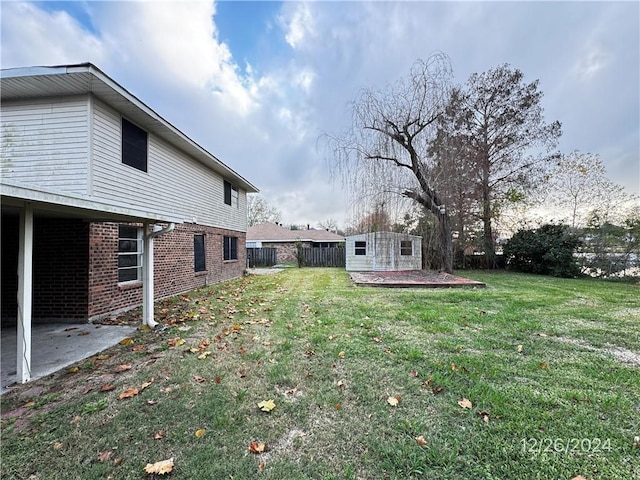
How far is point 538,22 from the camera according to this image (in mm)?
8891

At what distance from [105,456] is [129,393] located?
0.85 m

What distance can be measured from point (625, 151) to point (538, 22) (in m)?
7.72

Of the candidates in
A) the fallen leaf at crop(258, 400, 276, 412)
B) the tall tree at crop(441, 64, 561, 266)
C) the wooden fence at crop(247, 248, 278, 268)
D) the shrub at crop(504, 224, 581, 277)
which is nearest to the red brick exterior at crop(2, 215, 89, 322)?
the fallen leaf at crop(258, 400, 276, 412)

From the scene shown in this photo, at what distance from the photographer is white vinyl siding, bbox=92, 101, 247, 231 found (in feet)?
18.0

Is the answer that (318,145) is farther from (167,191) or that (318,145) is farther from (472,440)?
(472,440)

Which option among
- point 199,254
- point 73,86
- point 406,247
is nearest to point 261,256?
point 406,247

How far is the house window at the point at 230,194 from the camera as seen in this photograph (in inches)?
470

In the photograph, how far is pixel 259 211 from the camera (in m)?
36.2

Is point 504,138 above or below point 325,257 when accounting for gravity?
above

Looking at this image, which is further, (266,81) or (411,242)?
(411,242)

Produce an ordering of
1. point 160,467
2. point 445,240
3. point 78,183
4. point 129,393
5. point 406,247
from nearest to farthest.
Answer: point 160,467
point 129,393
point 78,183
point 445,240
point 406,247

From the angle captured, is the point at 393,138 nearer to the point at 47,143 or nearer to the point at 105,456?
the point at 47,143

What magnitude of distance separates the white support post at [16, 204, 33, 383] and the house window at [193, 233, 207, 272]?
625 centimetres

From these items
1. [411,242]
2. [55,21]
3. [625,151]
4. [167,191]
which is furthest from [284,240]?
[625,151]
